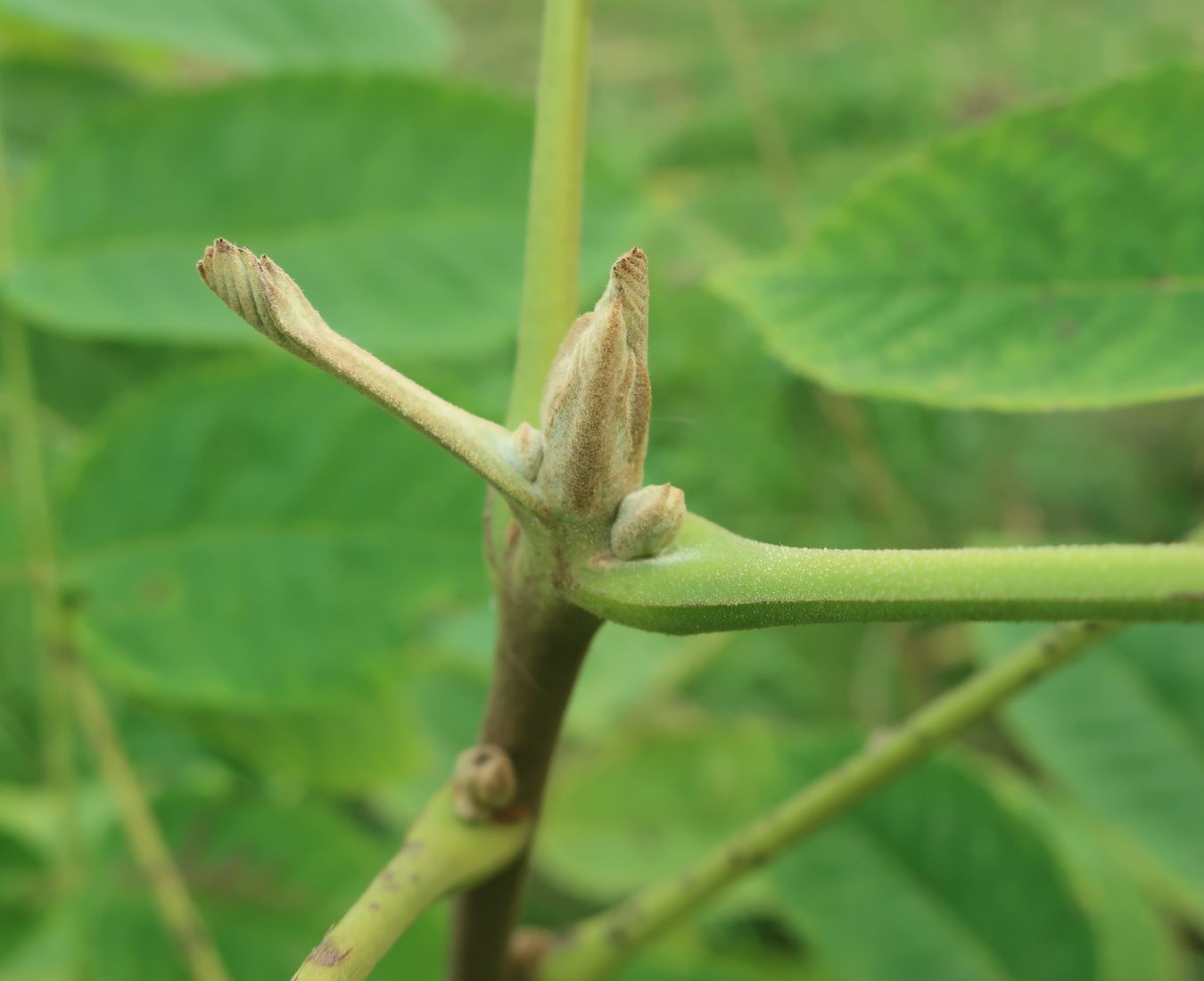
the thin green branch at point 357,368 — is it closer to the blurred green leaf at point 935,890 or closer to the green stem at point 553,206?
the green stem at point 553,206

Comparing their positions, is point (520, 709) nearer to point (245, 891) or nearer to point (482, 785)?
point (482, 785)

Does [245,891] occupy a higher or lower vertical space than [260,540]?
lower

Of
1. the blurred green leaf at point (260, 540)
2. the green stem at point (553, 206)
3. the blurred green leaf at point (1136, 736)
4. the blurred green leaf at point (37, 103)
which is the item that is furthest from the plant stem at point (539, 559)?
the blurred green leaf at point (37, 103)

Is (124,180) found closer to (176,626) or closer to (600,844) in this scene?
(176,626)

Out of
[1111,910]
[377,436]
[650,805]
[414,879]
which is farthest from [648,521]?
[650,805]

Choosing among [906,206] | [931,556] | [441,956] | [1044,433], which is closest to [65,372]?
[441,956]

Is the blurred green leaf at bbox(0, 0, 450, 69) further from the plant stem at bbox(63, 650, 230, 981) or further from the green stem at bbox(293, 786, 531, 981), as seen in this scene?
the green stem at bbox(293, 786, 531, 981)
